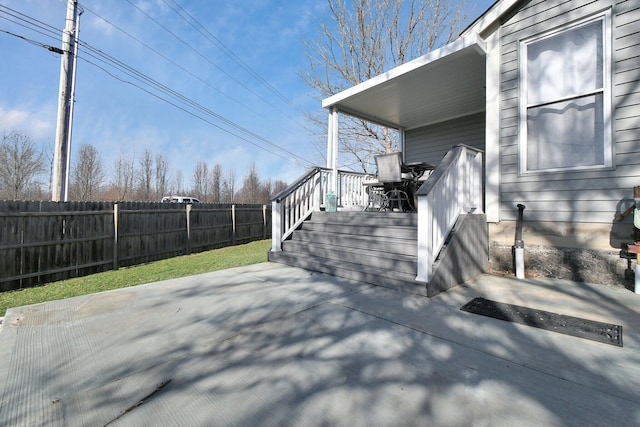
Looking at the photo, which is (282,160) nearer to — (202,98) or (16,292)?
(202,98)

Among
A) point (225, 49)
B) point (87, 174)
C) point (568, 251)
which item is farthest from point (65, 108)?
point (87, 174)

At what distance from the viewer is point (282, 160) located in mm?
25031

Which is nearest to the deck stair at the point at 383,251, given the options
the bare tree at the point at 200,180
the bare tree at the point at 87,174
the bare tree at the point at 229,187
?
the bare tree at the point at 87,174

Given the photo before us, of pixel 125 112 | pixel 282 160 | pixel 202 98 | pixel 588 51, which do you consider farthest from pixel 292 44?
pixel 125 112

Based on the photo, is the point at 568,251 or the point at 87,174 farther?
the point at 87,174

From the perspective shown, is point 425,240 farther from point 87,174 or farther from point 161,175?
point 161,175

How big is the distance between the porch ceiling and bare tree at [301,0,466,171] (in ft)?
19.2

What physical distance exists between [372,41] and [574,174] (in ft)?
37.5

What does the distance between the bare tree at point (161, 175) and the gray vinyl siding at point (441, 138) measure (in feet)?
76.7

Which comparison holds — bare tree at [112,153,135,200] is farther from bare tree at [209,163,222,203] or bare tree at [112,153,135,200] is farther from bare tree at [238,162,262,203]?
bare tree at [238,162,262,203]

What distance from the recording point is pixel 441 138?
753 cm

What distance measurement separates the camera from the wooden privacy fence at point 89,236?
16.7 ft

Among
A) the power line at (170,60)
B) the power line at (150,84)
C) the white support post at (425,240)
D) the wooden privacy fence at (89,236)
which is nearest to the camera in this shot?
the white support post at (425,240)

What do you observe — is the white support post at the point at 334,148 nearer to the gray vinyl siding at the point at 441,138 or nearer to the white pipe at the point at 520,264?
the gray vinyl siding at the point at 441,138
